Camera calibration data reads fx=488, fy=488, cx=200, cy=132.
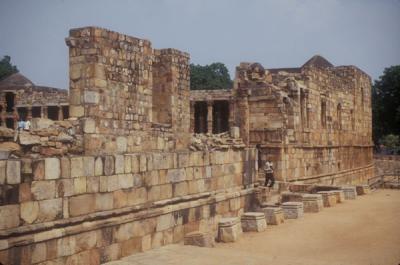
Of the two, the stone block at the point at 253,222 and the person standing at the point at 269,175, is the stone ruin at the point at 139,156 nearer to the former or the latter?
the stone block at the point at 253,222

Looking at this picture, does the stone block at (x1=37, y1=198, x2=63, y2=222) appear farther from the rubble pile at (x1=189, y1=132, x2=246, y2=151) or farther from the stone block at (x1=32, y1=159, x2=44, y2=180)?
the rubble pile at (x1=189, y1=132, x2=246, y2=151)

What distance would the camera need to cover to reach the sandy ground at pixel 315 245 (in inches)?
308

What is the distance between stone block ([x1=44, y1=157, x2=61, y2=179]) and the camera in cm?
693

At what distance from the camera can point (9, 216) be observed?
6320 mm

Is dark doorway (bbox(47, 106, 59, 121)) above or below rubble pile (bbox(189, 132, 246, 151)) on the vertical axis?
above

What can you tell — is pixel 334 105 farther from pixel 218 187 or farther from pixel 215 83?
pixel 215 83

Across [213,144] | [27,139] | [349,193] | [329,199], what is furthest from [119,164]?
[349,193]

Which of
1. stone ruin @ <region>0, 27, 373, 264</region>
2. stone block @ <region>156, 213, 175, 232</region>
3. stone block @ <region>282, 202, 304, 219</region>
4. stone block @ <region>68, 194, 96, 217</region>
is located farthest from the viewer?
stone block @ <region>282, 202, 304, 219</region>

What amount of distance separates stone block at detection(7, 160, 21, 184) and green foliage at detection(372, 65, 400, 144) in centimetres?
4465

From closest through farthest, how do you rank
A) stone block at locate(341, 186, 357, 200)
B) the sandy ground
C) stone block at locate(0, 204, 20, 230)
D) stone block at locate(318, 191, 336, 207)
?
stone block at locate(0, 204, 20, 230)
the sandy ground
stone block at locate(318, 191, 336, 207)
stone block at locate(341, 186, 357, 200)

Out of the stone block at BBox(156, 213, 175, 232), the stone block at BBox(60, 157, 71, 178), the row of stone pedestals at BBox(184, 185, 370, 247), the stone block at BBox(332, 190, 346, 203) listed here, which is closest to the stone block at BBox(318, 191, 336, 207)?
the row of stone pedestals at BBox(184, 185, 370, 247)

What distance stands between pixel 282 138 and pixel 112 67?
8.00 m

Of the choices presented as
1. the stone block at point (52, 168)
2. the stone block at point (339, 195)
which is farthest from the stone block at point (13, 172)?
the stone block at point (339, 195)

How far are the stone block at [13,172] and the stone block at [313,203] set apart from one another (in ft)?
31.0
